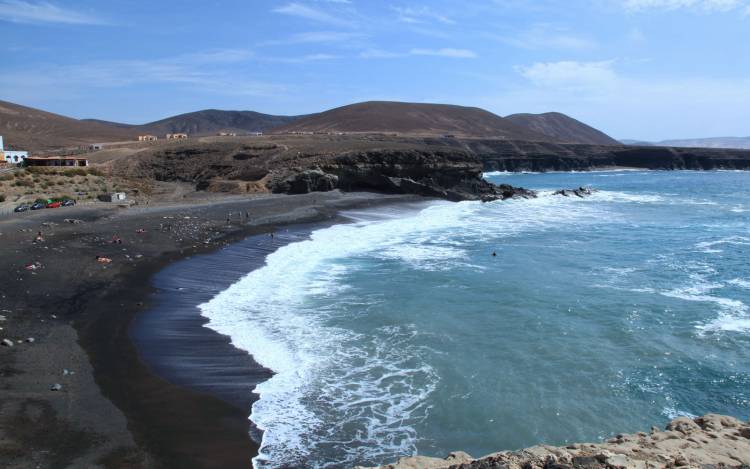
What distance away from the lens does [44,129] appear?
3570 inches

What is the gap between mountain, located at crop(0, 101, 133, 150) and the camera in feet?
253

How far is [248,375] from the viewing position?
10953 mm

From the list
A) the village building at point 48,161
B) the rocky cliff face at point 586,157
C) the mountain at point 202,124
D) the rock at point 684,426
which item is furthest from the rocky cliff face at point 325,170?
the mountain at point 202,124

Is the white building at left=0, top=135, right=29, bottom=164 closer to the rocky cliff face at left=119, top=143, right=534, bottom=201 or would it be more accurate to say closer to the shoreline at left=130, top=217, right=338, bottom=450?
the rocky cliff face at left=119, top=143, right=534, bottom=201

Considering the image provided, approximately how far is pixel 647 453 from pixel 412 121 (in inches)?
5044

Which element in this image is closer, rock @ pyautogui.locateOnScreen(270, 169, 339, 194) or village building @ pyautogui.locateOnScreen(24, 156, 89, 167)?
village building @ pyautogui.locateOnScreen(24, 156, 89, 167)

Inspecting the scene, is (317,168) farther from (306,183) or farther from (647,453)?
(647,453)

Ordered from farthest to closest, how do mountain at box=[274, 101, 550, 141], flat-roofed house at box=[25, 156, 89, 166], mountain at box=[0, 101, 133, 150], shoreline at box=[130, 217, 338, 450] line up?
mountain at box=[274, 101, 550, 141] → mountain at box=[0, 101, 133, 150] → flat-roofed house at box=[25, 156, 89, 166] → shoreline at box=[130, 217, 338, 450]

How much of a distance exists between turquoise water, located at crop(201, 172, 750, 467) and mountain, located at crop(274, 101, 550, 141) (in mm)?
96594

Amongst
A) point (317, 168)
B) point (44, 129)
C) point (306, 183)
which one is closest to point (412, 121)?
point (44, 129)

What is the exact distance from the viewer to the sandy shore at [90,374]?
788 centimetres

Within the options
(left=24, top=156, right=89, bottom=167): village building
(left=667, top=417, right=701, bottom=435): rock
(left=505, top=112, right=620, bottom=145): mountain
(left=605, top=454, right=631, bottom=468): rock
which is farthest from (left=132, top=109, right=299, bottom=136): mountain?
(left=605, top=454, right=631, bottom=468): rock

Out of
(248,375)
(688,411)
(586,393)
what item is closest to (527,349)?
Answer: (586,393)

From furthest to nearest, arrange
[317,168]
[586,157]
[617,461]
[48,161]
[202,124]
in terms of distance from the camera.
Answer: [202,124]
[586,157]
[317,168]
[48,161]
[617,461]
